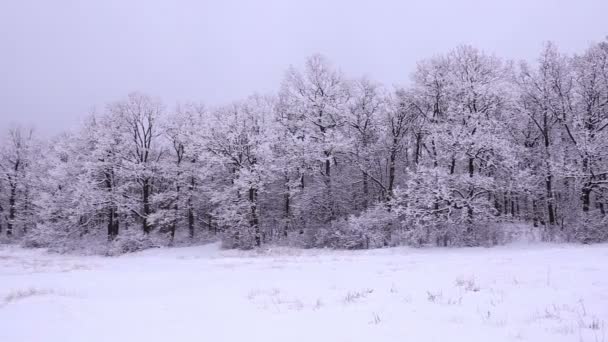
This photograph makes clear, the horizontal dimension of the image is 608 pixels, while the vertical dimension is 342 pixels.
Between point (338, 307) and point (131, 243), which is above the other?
point (338, 307)

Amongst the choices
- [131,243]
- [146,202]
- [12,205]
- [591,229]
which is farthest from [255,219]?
[12,205]

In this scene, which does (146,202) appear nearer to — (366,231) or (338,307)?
(366,231)

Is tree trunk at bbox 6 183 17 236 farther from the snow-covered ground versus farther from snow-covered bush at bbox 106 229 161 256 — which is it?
the snow-covered ground

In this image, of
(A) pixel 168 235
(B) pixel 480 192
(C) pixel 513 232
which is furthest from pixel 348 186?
(A) pixel 168 235

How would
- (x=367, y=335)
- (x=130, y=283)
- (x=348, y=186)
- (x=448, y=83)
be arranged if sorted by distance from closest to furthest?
(x=367, y=335) < (x=130, y=283) < (x=448, y=83) < (x=348, y=186)

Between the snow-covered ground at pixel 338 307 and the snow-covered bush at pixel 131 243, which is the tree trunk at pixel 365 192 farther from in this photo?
the snow-covered bush at pixel 131 243

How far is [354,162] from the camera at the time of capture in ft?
102

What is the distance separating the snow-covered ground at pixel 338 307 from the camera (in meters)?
6.00

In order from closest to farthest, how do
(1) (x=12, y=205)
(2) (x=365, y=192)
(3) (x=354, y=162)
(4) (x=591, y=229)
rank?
1. (4) (x=591, y=229)
2. (3) (x=354, y=162)
3. (2) (x=365, y=192)
4. (1) (x=12, y=205)

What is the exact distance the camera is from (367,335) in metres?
5.84

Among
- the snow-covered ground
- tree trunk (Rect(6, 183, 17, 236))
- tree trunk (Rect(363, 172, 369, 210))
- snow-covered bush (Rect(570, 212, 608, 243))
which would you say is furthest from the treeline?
the snow-covered ground

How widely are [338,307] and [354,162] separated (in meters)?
23.8

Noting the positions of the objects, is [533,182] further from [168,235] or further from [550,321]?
[168,235]

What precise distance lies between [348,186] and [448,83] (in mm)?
11745
